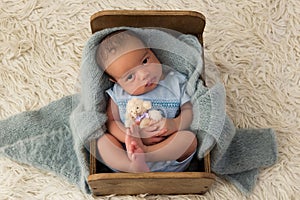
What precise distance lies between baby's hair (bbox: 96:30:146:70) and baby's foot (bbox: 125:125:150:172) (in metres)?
0.16

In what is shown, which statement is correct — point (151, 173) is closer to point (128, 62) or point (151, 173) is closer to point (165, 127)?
point (165, 127)

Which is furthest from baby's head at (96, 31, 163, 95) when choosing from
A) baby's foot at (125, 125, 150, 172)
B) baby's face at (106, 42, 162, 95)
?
baby's foot at (125, 125, 150, 172)

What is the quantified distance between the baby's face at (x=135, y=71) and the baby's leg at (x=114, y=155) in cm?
11

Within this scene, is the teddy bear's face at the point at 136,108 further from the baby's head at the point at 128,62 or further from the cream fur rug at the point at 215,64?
the cream fur rug at the point at 215,64

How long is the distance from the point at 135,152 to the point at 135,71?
0.17 m

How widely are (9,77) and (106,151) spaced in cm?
37

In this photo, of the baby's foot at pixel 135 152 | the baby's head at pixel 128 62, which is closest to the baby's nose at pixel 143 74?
the baby's head at pixel 128 62

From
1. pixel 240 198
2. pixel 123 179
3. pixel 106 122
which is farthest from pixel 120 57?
pixel 240 198

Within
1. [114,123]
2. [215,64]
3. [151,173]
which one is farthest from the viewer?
[215,64]

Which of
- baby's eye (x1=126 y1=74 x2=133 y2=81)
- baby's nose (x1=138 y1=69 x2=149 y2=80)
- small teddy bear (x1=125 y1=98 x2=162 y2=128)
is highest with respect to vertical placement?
baby's nose (x1=138 y1=69 x2=149 y2=80)

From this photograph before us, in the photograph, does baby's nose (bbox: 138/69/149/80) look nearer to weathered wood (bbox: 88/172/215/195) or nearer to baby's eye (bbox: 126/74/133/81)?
baby's eye (bbox: 126/74/133/81)

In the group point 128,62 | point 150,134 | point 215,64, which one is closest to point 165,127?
point 150,134

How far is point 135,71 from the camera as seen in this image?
3.89 ft

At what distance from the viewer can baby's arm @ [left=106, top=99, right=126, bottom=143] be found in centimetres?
118
